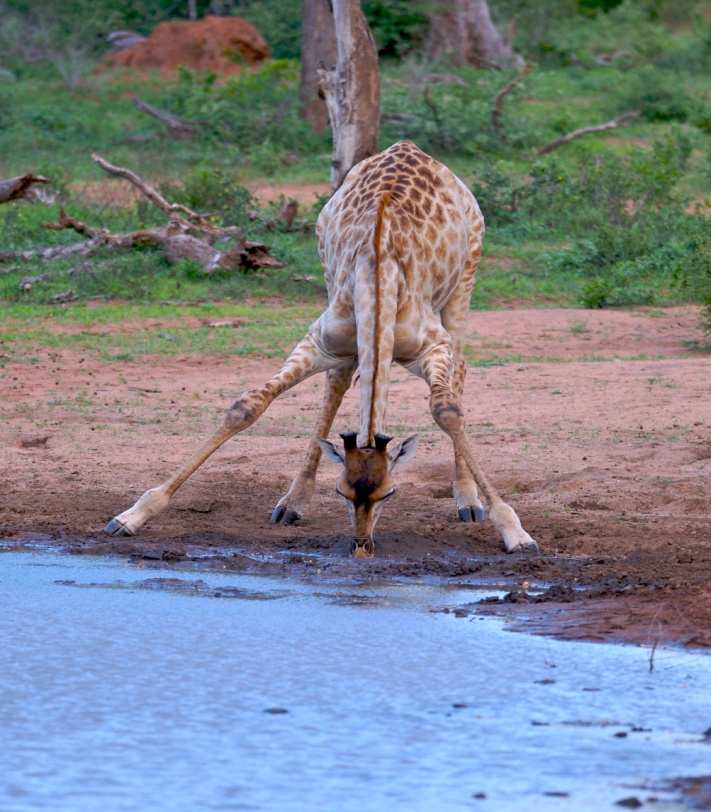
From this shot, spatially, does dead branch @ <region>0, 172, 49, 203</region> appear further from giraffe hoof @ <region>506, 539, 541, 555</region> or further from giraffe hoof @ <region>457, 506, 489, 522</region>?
giraffe hoof @ <region>506, 539, 541, 555</region>

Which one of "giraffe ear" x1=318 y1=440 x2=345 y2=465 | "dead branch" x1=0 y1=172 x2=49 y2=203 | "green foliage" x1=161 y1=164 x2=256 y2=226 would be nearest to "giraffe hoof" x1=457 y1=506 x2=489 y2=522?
"giraffe ear" x1=318 y1=440 x2=345 y2=465

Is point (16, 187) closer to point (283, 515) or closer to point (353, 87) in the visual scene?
point (353, 87)

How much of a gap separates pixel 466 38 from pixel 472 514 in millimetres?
20980

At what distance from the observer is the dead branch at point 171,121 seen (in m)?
22.8

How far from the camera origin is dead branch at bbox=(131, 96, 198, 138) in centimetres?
2280

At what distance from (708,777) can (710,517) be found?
3466 millimetres

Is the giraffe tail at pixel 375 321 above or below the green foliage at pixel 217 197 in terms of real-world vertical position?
above

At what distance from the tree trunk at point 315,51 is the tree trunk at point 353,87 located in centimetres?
586

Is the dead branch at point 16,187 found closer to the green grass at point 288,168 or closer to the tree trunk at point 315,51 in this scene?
the green grass at point 288,168

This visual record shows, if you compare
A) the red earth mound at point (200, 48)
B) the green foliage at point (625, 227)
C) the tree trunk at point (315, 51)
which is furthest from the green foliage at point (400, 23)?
the green foliage at point (625, 227)

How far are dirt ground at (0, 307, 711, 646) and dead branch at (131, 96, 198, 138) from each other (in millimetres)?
11658

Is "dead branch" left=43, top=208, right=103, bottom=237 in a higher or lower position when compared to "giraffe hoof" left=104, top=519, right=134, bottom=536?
lower

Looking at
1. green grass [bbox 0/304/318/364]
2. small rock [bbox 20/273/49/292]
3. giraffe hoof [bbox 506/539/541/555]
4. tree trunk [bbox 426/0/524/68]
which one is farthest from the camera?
tree trunk [bbox 426/0/524/68]

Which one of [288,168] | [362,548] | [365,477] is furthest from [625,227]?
[365,477]
